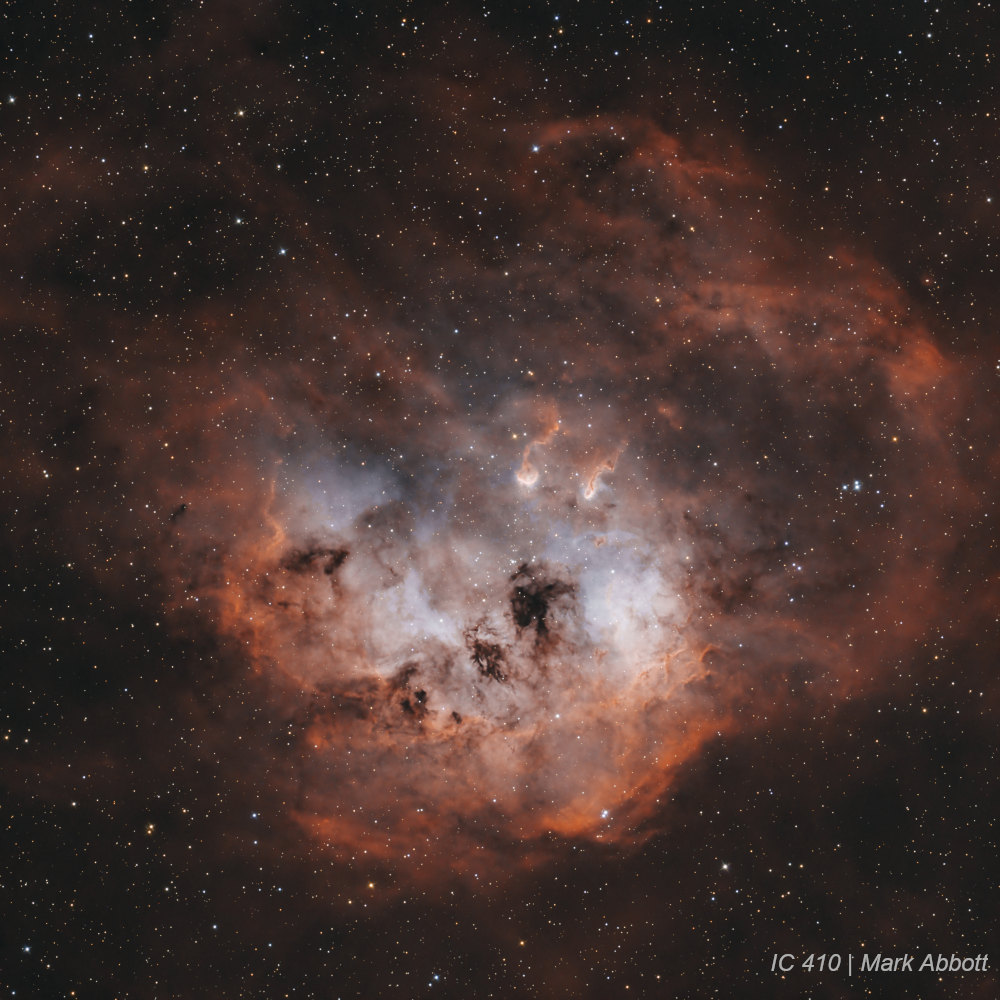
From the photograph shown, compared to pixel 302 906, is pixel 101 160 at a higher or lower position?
Answer: higher

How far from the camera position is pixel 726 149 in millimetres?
5840

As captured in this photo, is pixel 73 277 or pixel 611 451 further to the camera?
pixel 611 451

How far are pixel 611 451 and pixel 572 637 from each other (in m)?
2.17

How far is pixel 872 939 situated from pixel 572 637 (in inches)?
193

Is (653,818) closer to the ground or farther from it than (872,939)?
farther from it

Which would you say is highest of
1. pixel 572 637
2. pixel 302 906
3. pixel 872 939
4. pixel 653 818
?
pixel 572 637

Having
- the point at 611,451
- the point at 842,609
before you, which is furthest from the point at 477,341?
the point at 842,609

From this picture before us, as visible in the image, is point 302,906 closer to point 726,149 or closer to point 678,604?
point 678,604

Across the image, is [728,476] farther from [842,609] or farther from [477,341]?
[477,341]

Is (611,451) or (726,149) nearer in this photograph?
(726,149)

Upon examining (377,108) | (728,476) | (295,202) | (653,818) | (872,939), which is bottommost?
(872,939)

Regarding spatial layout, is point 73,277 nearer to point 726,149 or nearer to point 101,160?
point 101,160

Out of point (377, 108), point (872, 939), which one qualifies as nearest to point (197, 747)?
point (377, 108)

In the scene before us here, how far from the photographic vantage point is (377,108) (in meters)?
5.81
